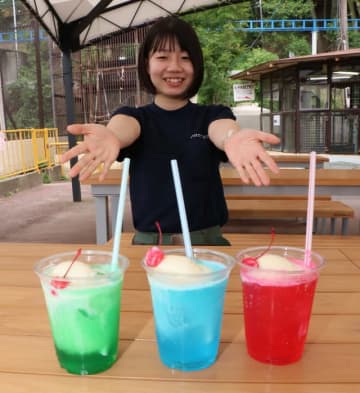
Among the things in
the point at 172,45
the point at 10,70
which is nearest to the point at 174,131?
the point at 172,45

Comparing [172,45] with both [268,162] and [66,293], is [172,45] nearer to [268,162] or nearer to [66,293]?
[268,162]

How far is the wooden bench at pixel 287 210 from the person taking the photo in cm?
291

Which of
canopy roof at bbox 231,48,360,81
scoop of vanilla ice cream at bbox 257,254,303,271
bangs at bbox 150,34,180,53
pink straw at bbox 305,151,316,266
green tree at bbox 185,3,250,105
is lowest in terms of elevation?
scoop of vanilla ice cream at bbox 257,254,303,271

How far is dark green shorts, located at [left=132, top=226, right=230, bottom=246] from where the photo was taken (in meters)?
1.64

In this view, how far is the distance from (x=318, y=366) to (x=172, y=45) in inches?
49.9

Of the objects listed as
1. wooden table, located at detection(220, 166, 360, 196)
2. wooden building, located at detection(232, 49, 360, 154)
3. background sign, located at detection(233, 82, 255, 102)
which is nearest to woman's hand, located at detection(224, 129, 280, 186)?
wooden table, located at detection(220, 166, 360, 196)

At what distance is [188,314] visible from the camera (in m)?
0.65

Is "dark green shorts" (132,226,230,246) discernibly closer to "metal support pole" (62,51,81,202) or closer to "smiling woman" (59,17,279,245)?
"smiling woman" (59,17,279,245)

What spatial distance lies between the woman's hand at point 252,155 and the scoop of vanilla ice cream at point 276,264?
18 cm

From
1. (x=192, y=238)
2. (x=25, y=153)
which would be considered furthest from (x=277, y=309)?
(x=25, y=153)

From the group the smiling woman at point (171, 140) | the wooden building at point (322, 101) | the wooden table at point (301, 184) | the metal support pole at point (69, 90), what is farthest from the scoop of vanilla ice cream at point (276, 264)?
the wooden building at point (322, 101)

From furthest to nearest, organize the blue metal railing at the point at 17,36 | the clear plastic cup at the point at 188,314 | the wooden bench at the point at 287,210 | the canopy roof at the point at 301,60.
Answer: the blue metal railing at the point at 17,36 < the canopy roof at the point at 301,60 < the wooden bench at the point at 287,210 < the clear plastic cup at the point at 188,314

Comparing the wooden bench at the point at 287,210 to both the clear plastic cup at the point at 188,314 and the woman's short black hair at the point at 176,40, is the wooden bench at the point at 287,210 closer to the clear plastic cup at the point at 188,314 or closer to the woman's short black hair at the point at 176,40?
the woman's short black hair at the point at 176,40

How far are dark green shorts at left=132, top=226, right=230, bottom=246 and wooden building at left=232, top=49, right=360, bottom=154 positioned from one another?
872cm
